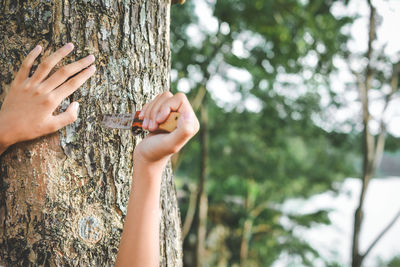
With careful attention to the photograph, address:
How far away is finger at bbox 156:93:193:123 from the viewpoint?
3.30 ft

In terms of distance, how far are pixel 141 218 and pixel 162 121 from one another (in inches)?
12.4

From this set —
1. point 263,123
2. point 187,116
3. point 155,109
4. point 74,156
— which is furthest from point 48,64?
point 263,123

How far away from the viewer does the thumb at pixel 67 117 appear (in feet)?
4.00

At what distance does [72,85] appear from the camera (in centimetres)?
125

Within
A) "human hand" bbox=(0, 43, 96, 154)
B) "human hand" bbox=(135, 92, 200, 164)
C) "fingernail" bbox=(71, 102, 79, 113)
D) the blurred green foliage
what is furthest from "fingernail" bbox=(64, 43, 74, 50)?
the blurred green foliage

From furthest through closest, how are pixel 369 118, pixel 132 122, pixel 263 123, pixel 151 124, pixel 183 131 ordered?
pixel 263 123 < pixel 369 118 < pixel 132 122 < pixel 151 124 < pixel 183 131

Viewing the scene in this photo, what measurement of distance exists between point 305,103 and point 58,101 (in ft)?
18.7

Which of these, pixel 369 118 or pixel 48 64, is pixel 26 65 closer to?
pixel 48 64

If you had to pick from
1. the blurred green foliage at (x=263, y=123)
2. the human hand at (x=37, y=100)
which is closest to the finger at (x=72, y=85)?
the human hand at (x=37, y=100)

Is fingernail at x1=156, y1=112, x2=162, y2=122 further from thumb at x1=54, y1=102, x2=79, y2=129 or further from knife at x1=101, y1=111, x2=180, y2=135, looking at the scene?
thumb at x1=54, y1=102, x2=79, y2=129

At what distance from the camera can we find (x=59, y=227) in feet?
3.98

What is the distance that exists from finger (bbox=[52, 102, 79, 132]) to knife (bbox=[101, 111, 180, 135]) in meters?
0.10

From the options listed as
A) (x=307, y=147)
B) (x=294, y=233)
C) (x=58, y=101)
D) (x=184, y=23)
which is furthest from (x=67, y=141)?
(x=294, y=233)

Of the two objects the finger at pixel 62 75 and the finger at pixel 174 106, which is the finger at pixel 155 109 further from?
the finger at pixel 62 75
